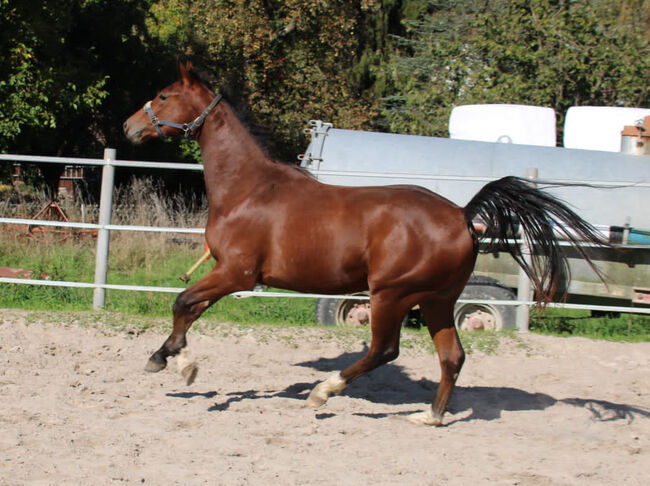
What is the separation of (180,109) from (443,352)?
7.99 ft

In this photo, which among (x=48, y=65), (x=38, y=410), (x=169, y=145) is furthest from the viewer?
(x=169, y=145)

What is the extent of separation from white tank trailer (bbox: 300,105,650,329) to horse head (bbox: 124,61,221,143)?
99.0 inches

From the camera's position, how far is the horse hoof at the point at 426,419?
15.5ft

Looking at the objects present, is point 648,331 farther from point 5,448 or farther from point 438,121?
point 438,121

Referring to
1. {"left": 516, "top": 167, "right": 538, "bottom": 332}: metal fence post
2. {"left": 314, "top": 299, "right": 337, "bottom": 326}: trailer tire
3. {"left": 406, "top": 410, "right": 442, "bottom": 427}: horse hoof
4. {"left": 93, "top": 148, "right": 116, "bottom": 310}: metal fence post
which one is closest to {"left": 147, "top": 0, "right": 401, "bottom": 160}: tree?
{"left": 93, "top": 148, "right": 116, "bottom": 310}: metal fence post

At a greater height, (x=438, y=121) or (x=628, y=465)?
(x=438, y=121)

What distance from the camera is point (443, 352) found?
191 inches

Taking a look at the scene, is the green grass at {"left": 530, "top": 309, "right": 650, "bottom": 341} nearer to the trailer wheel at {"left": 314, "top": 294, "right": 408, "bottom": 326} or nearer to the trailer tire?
the trailer wheel at {"left": 314, "top": 294, "right": 408, "bottom": 326}

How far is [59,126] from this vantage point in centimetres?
1655

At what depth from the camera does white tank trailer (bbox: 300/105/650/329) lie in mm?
7680

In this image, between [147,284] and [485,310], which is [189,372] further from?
[147,284]

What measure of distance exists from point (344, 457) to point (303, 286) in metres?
1.25

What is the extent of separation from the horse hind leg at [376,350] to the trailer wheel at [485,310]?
298 cm

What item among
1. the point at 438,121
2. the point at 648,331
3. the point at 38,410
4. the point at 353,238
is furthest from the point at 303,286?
the point at 438,121
